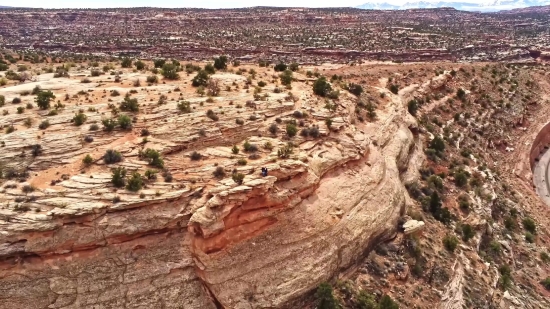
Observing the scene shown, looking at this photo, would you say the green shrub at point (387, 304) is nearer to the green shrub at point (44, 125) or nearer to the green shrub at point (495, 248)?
the green shrub at point (495, 248)

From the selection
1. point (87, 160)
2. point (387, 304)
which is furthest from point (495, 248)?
point (87, 160)

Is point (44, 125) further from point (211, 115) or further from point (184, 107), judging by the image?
point (211, 115)

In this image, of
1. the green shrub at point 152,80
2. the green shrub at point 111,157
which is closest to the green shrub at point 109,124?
the green shrub at point 111,157

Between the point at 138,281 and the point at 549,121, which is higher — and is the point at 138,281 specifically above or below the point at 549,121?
above

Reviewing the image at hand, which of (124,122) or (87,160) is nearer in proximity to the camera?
(87,160)

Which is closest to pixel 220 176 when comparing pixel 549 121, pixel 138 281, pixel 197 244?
pixel 197 244

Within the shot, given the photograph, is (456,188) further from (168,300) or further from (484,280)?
(168,300)
